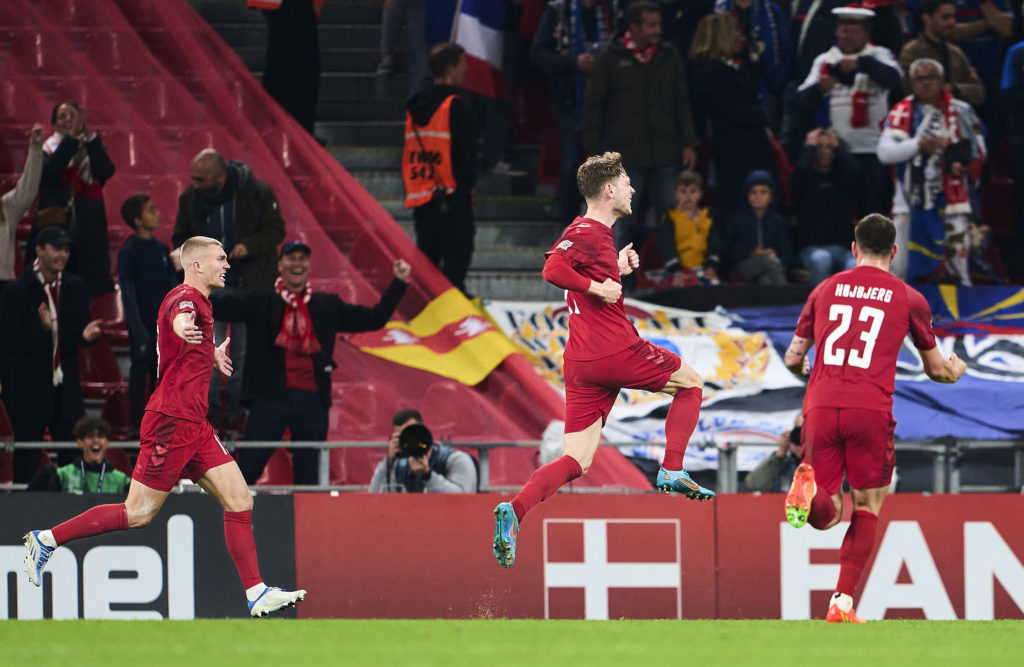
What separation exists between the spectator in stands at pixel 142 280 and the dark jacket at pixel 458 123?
231 cm

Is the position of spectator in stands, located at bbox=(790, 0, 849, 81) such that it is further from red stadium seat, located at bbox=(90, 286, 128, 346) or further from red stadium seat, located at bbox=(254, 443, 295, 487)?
red stadium seat, located at bbox=(90, 286, 128, 346)

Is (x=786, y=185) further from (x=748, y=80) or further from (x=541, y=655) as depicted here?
(x=541, y=655)

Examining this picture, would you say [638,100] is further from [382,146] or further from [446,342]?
[382,146]

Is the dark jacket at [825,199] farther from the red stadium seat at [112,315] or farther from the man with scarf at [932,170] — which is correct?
the red stadium seat at [112,315]

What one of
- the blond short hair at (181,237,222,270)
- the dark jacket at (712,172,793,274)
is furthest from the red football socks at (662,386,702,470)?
the dark jacket at (712,172,793,274)

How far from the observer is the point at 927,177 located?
46.0 ft

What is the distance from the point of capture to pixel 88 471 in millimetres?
11195

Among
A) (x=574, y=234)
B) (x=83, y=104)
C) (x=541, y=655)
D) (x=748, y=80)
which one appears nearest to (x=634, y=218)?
(x=748, y=80)

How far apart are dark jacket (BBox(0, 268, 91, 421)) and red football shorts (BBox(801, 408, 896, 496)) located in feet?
17.7

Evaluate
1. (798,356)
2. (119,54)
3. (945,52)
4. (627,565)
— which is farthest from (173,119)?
(798,356)

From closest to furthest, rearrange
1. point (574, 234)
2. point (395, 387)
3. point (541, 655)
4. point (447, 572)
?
1. point (541, 655)
2. point (574, 234)
3. point (447, 572)
4. point (395, 387)

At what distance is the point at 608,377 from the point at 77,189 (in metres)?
5.55

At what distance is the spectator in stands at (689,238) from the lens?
13750 mm

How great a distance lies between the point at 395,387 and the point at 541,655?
18.3ft
